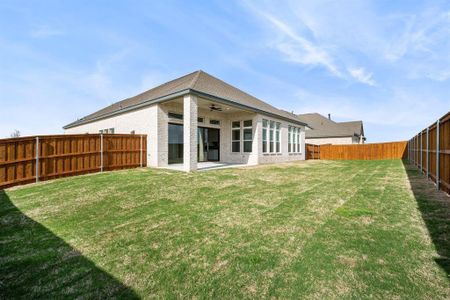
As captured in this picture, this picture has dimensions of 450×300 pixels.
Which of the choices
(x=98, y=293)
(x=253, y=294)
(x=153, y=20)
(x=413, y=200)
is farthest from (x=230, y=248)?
(x=153, y=20)

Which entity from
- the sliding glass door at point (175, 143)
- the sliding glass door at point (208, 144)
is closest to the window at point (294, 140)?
the sliding glass door at point (208, 144)

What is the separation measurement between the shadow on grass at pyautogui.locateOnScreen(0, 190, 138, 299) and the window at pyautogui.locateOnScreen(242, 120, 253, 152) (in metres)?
11.9

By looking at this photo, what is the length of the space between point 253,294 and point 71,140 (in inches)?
406

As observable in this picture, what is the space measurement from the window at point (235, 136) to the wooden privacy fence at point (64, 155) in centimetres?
623

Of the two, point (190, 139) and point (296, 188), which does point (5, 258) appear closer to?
point (296, 188)

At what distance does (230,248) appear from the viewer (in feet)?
9.20

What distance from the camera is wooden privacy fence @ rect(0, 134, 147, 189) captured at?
7285mm

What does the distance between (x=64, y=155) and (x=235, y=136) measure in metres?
10.0

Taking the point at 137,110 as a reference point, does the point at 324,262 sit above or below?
below

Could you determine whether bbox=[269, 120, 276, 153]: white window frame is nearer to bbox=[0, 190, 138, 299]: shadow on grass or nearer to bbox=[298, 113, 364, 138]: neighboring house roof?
bbox=[0, 190, 138, 299]: shadow on grass

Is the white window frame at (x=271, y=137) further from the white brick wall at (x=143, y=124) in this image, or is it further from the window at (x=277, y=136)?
the white brick wall at (x=143, y=124)

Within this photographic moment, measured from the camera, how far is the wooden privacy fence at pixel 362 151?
21.4 meters

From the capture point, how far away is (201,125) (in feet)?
45.5

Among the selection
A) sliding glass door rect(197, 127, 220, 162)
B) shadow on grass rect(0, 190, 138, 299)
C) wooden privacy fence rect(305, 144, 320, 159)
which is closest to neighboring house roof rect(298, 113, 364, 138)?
wooden privacy fence rect(305, 144, 320, 159)
